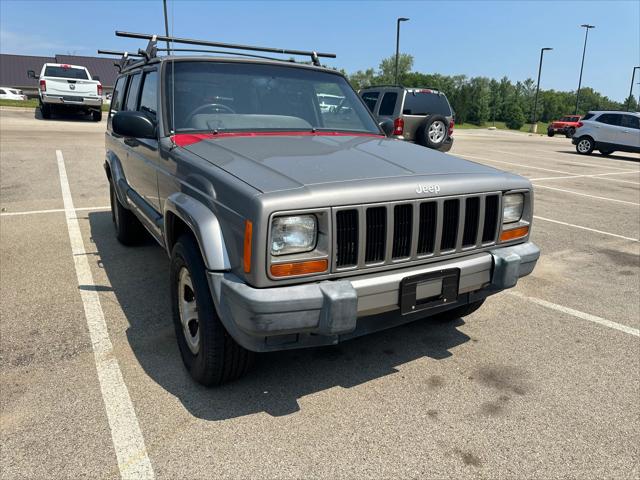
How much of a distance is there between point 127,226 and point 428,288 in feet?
12.8

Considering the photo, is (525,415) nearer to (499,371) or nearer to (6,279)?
(499,371)

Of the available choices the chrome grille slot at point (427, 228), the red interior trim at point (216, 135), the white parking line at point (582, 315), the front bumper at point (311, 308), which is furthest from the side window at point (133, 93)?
the white parking line at point (582, 315)

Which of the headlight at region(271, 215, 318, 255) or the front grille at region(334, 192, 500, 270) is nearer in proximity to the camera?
the headlight at region(271, 215, 318, 255)

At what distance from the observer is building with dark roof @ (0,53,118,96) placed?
62688 millimetres

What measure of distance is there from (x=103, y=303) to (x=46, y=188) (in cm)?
552

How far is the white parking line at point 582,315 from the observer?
3.94 meters

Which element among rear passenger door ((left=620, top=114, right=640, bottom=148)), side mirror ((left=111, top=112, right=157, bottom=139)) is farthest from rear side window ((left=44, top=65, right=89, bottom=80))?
rear passenger door ((left=620, top=114, right=640, bottom=148))

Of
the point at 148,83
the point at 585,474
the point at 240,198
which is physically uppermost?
the point at 148,83

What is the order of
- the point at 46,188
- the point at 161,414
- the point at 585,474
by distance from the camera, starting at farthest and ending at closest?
the point at 46,188 < the point at 161,414 < the point at 585,474

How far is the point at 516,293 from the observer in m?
4.67

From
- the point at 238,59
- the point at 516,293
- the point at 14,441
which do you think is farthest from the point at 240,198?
the point at 516,293

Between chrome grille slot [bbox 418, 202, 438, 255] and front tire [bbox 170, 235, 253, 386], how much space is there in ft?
3.84

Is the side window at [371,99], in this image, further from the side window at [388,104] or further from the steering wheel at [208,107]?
the steering wheel at [208,107]

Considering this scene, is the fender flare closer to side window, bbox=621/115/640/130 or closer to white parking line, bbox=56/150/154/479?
white parking line, bbox=56/150/154/479
